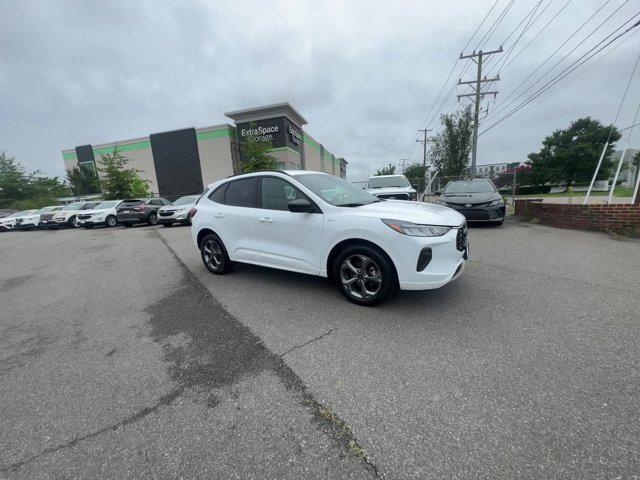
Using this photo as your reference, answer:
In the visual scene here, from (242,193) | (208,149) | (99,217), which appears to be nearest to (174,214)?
(99,217)

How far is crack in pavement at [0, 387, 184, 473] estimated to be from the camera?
5.61ft

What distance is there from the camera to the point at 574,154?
133 ft

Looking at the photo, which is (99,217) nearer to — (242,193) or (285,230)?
(242,193)

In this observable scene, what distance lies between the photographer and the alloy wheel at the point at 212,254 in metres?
5.16

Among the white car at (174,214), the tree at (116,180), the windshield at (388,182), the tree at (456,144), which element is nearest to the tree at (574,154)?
the tree at (456,144)

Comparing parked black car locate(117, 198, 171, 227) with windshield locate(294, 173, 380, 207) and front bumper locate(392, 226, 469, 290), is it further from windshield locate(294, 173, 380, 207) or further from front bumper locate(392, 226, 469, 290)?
front bumper locate(392, 226, 469, 290)

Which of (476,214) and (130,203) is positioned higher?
(476,214)

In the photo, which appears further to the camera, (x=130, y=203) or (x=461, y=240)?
(x=130, y=203)

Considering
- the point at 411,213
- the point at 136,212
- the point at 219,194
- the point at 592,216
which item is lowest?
the point at 136,212

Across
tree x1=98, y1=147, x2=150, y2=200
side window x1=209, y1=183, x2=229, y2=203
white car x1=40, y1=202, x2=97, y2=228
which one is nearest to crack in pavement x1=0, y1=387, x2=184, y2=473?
side window x1=209, y1=183, x2=229, y2=203

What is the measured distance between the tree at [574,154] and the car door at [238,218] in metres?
50.3

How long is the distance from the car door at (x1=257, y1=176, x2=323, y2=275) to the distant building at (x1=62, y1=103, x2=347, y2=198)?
88.1ft

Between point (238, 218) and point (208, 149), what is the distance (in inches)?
1260

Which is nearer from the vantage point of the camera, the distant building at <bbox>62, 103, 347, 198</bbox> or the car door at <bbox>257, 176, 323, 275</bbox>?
the car door at <bbox>257, 176, 323, 275</bbox>
